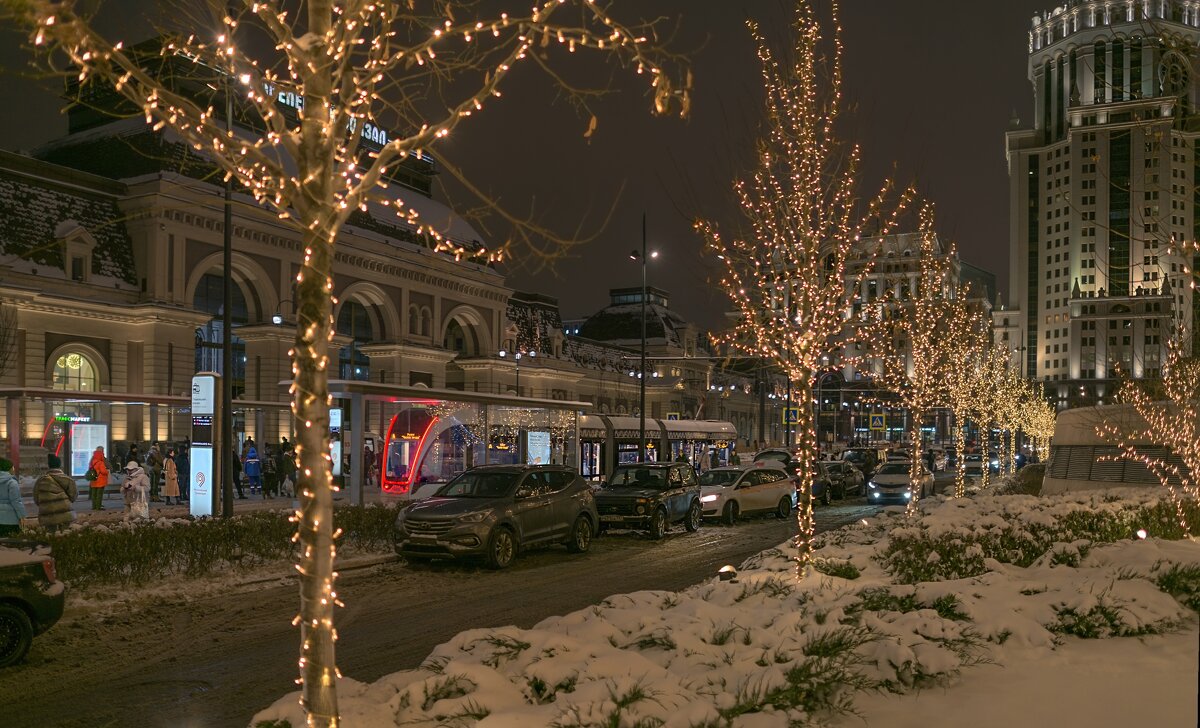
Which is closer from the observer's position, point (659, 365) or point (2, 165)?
point (2, 165)

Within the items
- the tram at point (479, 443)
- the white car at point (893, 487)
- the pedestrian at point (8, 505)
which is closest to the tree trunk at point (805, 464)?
the pedestrian at point (8, 505)

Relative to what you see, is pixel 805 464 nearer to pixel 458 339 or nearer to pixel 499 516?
pixel 499 516

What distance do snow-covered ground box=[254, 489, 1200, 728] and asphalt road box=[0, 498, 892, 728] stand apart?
8.40 ft

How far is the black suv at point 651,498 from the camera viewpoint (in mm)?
21453

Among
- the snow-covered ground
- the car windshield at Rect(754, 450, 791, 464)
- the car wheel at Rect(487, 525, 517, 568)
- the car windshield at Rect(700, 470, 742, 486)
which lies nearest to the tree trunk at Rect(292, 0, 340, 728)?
the snow-covered ground

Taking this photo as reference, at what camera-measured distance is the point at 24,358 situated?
37.5 meters

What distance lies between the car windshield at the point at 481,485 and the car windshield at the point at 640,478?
5959 millimetres

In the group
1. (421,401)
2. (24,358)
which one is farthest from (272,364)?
(421,401)

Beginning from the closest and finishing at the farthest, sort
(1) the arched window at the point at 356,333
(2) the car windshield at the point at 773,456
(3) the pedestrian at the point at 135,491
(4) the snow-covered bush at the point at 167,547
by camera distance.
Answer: (4) the snow-covered bush at the point at 167,547
(3) the pedestrian at the point at 135,491
(2) the car windshield at the point at 773,456
(1) the arched window at the point at 356,333

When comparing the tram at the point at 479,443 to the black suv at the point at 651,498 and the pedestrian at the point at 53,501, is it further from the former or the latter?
the pedestrian at the point at 53,501

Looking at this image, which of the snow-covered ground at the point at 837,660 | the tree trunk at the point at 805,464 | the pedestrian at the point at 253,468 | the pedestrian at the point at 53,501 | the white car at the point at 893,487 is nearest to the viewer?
the snow-covered ground at the point at 837,660

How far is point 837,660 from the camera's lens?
6301mm

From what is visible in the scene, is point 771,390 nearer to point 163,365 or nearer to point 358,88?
point 163,365

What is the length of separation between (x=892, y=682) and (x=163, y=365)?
42.2 metres
